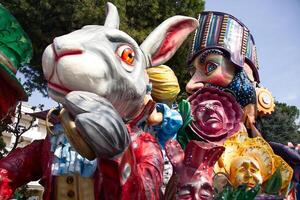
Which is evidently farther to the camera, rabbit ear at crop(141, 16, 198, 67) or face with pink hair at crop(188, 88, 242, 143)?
face with pink hair at crop(188, 88, 242, 143)

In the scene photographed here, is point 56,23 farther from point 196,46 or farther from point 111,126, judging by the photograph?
point 111,126

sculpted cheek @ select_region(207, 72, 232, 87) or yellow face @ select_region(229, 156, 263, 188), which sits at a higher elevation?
sculpted cheek @ select_region(207, 72, 232, 87)

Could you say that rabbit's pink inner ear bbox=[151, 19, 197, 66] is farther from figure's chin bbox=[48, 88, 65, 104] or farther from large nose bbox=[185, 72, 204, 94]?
large nose bbox=[185, 72, 204, 94]

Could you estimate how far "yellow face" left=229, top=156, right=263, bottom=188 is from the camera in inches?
121

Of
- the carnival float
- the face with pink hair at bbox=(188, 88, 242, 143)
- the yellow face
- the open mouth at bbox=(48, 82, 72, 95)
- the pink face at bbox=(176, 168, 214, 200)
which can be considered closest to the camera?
the carnival float

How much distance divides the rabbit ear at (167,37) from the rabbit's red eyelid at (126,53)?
24 centimetres

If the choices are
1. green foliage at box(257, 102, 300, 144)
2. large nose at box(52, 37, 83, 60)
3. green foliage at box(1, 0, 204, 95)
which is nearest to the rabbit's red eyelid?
large nose at box(52, 37, 83, 60)

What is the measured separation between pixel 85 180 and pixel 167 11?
23.9ft

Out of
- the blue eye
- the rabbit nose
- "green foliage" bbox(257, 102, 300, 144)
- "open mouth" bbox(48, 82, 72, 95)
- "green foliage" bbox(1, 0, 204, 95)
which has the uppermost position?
"green foliage" bbox(1, 0, 204, 95)

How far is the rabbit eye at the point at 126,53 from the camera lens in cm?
178

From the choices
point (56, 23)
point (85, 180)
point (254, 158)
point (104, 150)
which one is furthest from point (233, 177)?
point (56, 23)

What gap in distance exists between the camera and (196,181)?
2.04 meters

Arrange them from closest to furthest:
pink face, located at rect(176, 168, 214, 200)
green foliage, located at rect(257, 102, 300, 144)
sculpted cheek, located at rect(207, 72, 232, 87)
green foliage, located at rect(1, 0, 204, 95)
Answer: pink face, located at rect(176, 168, 214, 200) < sculpted cheek, located at rect(207, 72, 232, 87) < green foliage, located at rect(1, 0, 204, 95) < green foliage, located at rect(257, 102, 300, 144)

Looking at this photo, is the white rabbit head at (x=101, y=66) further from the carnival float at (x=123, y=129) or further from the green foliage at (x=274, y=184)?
the green foliage at (x=274, y=184)
